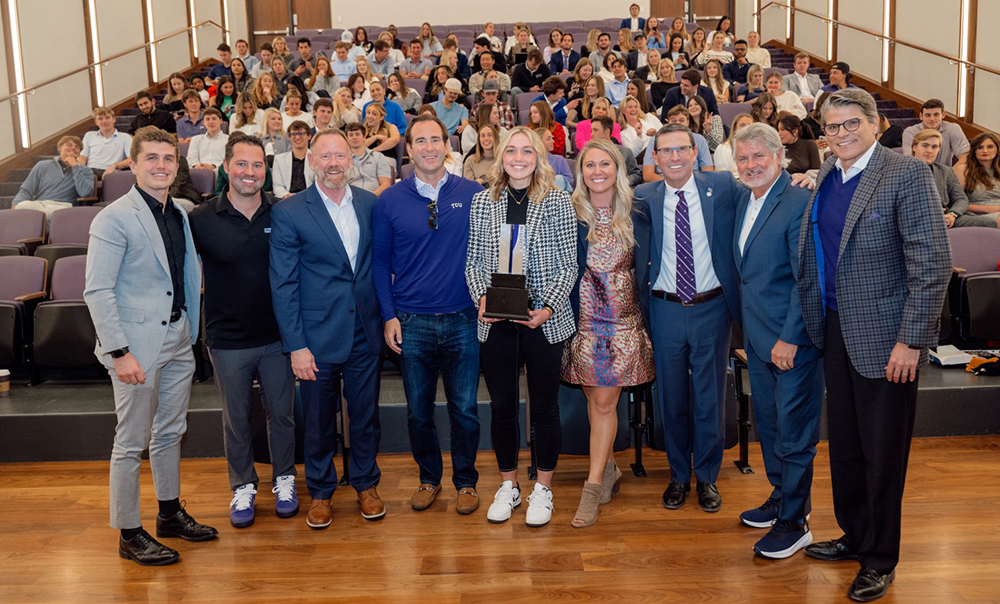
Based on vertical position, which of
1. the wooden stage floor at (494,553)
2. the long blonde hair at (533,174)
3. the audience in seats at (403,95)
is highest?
the audience in seats at (403,95)

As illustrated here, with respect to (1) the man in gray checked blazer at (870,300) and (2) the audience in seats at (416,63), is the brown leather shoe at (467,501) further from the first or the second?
(2) the audience in seats at (416,63)

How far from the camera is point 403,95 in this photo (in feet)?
27.7

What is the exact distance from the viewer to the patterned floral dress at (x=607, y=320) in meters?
2.81

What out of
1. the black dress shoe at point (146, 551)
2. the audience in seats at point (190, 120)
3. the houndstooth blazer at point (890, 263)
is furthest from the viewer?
the audience in seats at point (190, 120)

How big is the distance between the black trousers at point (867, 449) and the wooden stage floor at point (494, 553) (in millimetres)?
163

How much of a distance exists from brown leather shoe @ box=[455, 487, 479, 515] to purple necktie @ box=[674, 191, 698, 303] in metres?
1.09

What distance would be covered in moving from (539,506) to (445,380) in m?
0.59

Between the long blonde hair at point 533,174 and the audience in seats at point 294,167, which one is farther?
the audience in seats at point 294,167

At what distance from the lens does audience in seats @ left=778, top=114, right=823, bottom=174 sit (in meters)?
5.95

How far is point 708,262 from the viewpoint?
9.30 ft

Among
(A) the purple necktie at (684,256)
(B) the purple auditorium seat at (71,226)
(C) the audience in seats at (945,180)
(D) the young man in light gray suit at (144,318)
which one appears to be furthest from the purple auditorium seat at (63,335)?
(C) the audience in seats at (945,180)

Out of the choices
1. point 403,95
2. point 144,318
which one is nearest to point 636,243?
point 144,318

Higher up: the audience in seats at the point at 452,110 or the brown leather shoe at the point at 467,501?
the audience in seats at the point at 452,110

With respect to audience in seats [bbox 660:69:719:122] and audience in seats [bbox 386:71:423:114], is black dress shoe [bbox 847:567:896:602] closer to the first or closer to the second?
audience in seats [bbox 660:69:719:122]
